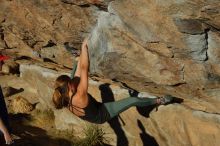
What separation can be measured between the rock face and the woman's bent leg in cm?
29

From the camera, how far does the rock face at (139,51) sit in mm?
6781

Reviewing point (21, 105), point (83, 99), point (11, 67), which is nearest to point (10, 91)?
point (21, 105)

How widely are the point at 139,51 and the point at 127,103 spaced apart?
1.23 m

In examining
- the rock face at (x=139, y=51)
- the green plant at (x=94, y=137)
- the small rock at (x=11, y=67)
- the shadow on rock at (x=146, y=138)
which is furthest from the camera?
the small rock at (x=11, y=67)

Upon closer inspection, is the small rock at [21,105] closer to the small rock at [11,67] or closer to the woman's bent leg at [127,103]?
the small rock at [11,67]

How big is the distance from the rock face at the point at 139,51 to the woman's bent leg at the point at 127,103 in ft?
0.95

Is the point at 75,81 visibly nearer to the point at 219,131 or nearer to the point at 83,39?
the point at 83,39

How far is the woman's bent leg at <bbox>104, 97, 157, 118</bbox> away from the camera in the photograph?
852cm

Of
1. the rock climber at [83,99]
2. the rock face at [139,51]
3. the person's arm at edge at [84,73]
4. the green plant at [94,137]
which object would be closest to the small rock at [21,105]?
the rock face at [139,51]

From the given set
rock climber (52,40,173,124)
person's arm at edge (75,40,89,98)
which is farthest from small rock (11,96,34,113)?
person's arm at edge (75,40,89,98)

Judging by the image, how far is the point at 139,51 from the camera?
7.73 m

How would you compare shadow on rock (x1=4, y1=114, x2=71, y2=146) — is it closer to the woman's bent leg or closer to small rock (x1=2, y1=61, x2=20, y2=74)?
small rock (x1=2, y1=61, x2=20, y2=74)

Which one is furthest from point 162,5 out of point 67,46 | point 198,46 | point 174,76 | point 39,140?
point 39,140

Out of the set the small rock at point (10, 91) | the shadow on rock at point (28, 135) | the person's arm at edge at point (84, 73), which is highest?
the person's arm at edge at point (84, 73)
